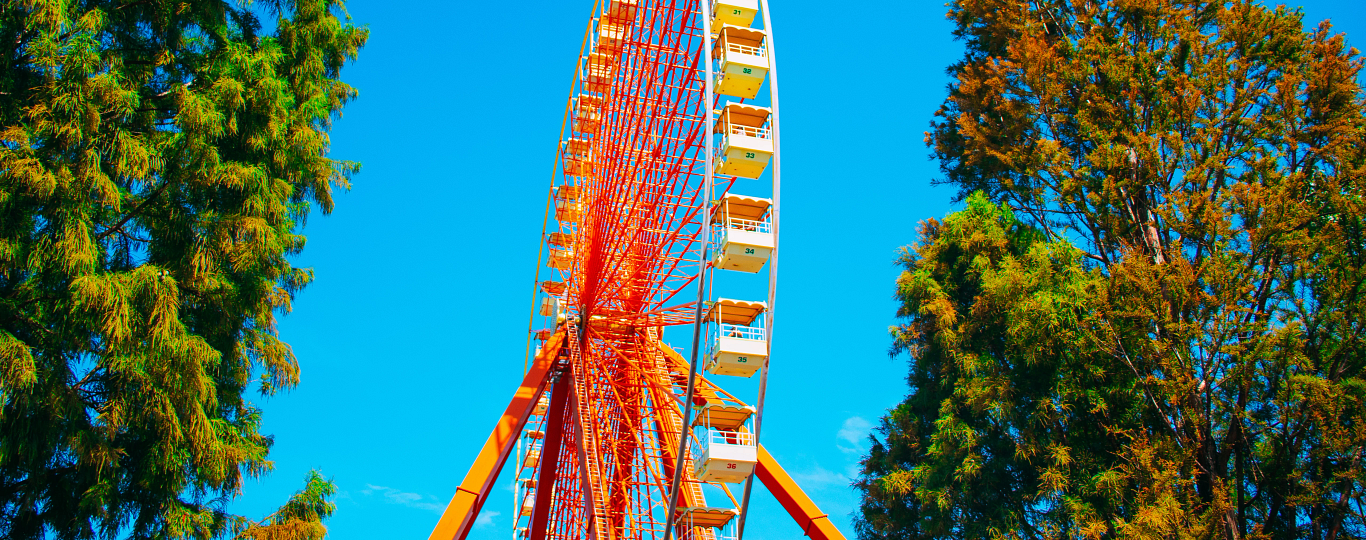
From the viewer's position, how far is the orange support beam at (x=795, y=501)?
17.0m

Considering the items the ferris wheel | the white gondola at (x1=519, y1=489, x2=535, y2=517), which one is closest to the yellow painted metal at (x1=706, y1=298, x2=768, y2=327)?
the ferris wheel

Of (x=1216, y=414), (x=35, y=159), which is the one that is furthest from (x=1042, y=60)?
(x=35, y=159)

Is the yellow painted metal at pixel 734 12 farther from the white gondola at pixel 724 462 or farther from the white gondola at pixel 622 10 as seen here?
the white gondola at pixel 724 462

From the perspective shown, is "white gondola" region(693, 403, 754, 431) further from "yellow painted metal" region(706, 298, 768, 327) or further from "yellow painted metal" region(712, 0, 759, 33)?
"yellow painted metal" region(712, 0, 759, 33)

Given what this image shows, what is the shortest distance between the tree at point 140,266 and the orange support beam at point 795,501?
7524mm

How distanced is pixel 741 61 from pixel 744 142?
3.80 feet

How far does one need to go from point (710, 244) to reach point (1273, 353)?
7511 mm

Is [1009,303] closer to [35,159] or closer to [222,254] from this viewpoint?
[222,254]

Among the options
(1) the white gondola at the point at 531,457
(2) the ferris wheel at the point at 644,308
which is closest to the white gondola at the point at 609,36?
(2) the ferris wheel at the point at 644,308

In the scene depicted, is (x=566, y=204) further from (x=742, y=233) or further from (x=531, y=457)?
(x=742, y=233)

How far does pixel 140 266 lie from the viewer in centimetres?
1184

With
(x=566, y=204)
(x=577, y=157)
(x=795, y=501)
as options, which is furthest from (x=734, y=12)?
(x=795, y=501)

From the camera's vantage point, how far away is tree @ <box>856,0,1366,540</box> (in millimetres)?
13477

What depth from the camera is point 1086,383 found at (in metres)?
16.4
